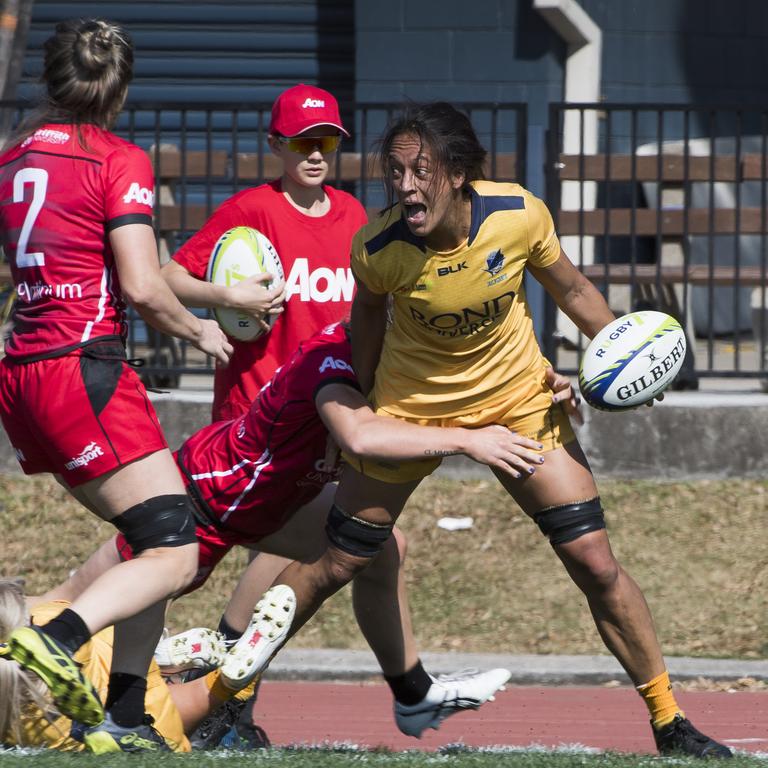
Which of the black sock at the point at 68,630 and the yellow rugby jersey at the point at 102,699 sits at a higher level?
the black sock at the point at 68,630

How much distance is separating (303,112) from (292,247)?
515 millimetres

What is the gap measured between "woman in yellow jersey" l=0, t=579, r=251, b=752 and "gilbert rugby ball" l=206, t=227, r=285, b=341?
1.30 metres

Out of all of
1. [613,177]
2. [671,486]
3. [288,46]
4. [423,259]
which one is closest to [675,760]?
[423,259]

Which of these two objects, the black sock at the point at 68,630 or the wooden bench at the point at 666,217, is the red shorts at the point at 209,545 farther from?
the wooden bench at the point at 666,217

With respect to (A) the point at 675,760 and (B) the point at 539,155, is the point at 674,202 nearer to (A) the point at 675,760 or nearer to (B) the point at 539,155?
(B) the point at 539,155

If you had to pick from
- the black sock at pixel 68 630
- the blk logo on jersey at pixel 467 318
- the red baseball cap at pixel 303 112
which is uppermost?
the red baseball cap at pixel 303 112

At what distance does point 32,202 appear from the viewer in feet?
14.7

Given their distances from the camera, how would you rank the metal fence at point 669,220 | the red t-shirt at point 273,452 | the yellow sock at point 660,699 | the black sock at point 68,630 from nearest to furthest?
the black sock at point 68,630
the yellow sock at point 660,699
the red t-shirt at point 273,452
the metal fence at point 669,220

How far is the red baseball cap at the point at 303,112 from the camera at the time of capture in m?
5.59

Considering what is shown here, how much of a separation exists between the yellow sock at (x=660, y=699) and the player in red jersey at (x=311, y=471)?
2.36ft

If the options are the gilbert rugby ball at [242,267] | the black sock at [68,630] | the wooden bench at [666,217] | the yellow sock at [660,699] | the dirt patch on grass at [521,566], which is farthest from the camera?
the wooden bench at [666,217]

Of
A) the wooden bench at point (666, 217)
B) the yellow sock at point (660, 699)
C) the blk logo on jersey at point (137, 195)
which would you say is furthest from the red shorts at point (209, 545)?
the wooden bench at point (666, 217)

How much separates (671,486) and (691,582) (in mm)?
926

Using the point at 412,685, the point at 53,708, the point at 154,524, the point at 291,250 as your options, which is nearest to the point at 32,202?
the point at 154,524
